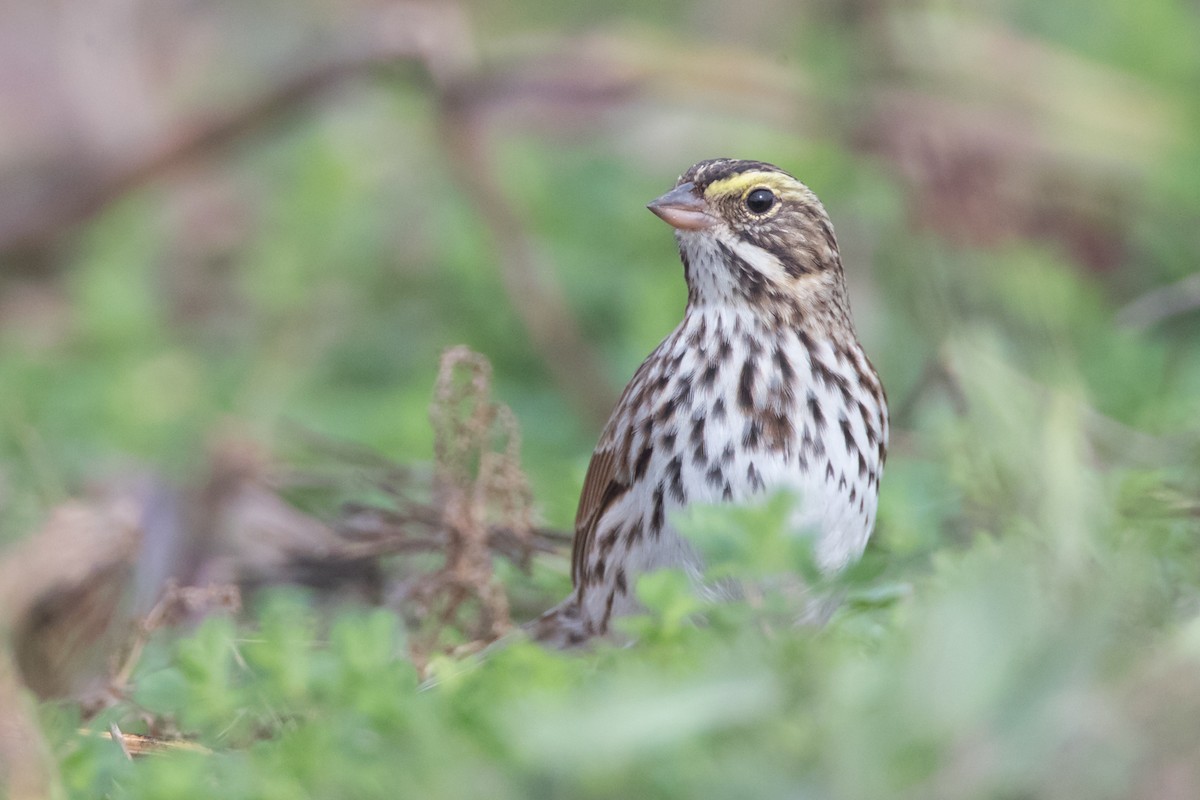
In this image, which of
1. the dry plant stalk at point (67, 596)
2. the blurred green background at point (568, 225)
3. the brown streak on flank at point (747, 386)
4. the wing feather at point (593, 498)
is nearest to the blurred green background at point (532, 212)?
the blurred green background at point (568, 225)

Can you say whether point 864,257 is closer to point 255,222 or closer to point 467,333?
point 467,333

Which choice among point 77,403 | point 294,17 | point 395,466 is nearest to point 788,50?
point 294,17

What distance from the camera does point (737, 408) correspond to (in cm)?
340

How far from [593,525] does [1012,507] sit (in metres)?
0.94

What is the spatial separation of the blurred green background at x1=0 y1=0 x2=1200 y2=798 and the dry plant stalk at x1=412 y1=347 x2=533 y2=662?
0.36 m

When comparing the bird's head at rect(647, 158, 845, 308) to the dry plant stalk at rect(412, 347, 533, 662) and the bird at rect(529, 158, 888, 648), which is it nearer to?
the bird at rect(529, 158, 888, 648)

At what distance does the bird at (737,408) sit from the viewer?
11.0 ft

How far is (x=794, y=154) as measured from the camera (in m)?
A: 7.22

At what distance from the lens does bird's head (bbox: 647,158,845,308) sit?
3.66 m

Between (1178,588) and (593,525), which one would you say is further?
(593,525)

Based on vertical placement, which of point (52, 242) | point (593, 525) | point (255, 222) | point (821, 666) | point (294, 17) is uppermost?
point (294, 17)

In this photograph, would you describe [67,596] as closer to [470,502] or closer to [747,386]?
[470,502]

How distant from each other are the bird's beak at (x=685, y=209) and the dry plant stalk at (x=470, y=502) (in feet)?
1.78

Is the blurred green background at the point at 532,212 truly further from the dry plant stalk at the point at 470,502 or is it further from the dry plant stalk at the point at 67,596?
the dry plant stalk at the point at 470,502
